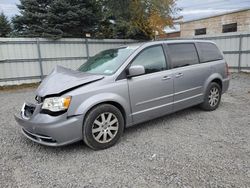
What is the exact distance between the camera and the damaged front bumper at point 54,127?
305 centimetres

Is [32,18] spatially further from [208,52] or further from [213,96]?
[213,96]

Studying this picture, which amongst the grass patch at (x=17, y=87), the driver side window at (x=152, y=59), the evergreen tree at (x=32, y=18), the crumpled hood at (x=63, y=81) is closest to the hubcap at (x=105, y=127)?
the crumpled hood at (x=63, y=81)

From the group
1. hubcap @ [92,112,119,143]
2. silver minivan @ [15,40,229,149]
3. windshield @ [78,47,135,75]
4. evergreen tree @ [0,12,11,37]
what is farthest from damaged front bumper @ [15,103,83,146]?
evergreen tree @ [0,12,11,37]

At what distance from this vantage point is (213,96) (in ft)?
16.8

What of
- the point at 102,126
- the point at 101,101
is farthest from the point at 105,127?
the point at 101,101

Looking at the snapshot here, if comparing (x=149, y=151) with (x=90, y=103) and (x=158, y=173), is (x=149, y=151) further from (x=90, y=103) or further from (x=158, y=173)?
(x=90, y=103)

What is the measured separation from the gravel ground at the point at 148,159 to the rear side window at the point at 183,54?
4.06 feet

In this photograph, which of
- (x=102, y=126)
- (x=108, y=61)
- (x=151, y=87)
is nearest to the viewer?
(x=102, y=126)

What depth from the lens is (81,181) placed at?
8.56 ft

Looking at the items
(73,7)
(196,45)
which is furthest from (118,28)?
(196,45)

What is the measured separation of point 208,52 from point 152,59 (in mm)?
1825

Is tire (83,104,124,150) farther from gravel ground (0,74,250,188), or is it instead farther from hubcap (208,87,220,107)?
hubcap (208,87,220,107)

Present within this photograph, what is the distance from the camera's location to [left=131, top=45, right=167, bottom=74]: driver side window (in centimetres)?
391

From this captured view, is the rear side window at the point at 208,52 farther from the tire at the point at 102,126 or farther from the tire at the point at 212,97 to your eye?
the tire at the point at 102,126
